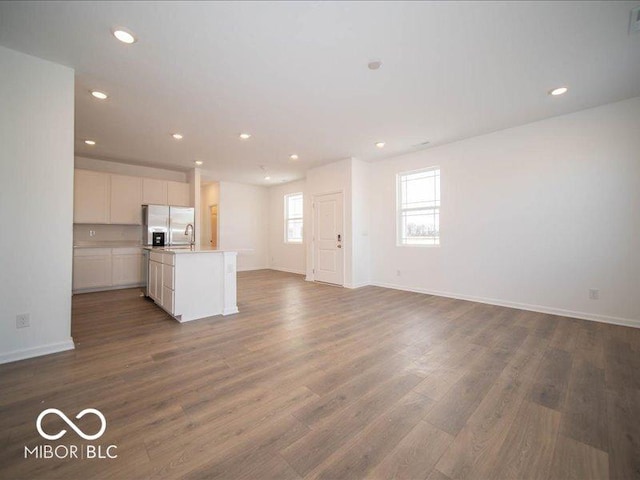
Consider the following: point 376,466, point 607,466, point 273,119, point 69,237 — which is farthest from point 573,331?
point 69,237

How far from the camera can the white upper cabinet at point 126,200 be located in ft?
18.5

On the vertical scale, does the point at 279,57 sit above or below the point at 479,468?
above

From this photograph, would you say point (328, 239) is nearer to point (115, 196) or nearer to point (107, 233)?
point (115, 196)

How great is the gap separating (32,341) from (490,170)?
6.33 m

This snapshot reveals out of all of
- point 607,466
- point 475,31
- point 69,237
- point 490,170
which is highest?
point 475,31

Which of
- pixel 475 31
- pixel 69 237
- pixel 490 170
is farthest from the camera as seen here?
pixel 490 170

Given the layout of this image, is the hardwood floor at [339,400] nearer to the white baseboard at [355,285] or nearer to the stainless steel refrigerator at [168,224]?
the white baseboard at [355,285]

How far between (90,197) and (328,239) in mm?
5141

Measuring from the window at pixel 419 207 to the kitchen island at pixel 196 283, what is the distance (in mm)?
3653

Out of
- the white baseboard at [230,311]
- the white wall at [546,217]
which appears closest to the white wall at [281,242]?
the white wall at [546,217]

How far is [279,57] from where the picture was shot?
2.50 meters

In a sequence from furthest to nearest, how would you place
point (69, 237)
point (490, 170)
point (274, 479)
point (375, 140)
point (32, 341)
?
point (375, 140)
point (490, 170)
point (69, 237)
point (32, 341)
point (274, 479)

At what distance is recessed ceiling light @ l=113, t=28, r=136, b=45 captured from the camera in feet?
7.17

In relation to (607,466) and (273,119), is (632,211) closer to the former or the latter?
(607,466)
